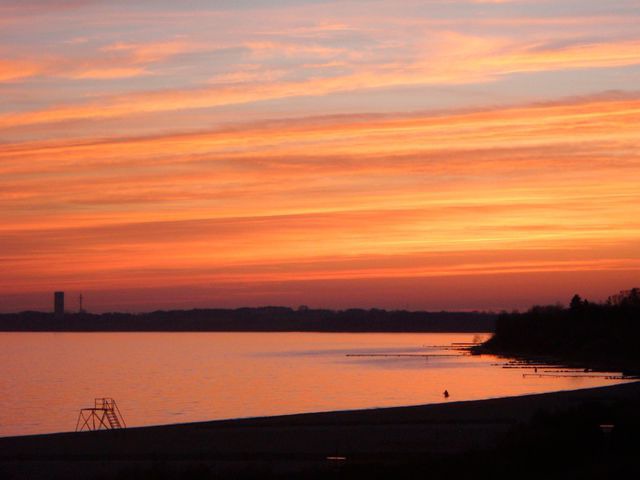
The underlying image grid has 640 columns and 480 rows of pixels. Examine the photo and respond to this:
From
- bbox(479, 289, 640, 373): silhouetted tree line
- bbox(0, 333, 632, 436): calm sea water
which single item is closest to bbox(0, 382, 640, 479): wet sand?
bbox(0, 333, 632, 436): calm sea water

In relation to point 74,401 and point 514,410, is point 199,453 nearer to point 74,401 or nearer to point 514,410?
point 514,410

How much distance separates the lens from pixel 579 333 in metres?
127

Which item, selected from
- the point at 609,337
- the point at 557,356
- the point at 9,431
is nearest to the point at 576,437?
the point at 9,431

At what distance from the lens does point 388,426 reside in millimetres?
36688

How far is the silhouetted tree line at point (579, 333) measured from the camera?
4136 inches

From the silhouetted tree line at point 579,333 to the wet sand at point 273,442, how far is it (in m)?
46.4

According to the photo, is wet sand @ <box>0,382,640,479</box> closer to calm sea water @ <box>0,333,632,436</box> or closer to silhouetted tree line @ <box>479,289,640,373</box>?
calm sea water @ <box>0,333,632,436</box>

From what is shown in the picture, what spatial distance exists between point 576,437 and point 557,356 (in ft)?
331

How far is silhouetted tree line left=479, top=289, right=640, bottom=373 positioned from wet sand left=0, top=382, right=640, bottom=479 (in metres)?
46.4

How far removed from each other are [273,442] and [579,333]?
9953cm

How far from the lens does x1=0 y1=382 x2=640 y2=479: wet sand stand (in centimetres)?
2734

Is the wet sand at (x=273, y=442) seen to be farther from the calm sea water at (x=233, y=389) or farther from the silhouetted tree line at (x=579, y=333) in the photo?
the silhouetted tree line at (x=579, y=333)

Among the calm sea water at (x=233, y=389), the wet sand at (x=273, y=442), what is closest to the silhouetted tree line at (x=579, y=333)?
the calm sea water at (x=233, y=389)

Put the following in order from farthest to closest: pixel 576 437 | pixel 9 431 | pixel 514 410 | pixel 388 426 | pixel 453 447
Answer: pixel 9 431 → pixel 514 410 → pixel 388 426 → pixel 453 447 → pixel 576 437
